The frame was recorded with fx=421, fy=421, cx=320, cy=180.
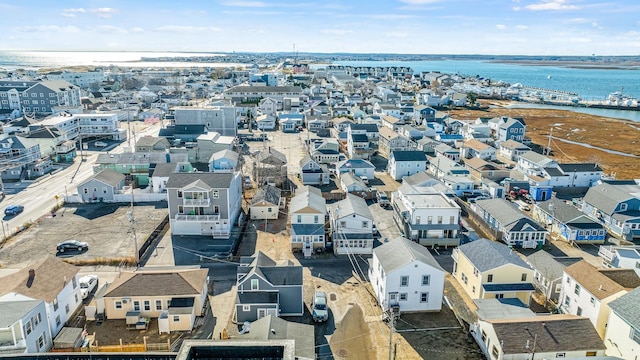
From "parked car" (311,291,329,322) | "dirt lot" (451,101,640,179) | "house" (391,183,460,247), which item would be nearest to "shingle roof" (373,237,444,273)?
"parked car" (311,291,329,322)

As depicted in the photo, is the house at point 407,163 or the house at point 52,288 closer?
the house at point 52,288

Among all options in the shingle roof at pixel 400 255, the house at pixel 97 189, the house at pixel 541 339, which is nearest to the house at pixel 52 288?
the shingle roof at pixel 400 255

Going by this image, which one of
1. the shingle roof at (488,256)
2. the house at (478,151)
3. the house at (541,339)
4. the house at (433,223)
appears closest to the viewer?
the house at (541,339)

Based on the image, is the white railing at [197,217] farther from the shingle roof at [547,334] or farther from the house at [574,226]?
the house at [574,226]

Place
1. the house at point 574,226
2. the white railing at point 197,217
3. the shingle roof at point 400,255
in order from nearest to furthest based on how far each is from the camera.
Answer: the shingle roof at point 400,255
the white railing at point 197,217
the house at point 574,226

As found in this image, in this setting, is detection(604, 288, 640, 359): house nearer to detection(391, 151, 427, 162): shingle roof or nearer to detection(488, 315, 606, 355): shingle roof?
detection(488, 315, 606, 355): shingle roof

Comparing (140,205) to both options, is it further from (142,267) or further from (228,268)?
(228,268)

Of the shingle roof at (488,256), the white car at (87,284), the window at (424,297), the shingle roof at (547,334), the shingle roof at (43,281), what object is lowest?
the white car at (87,284)
